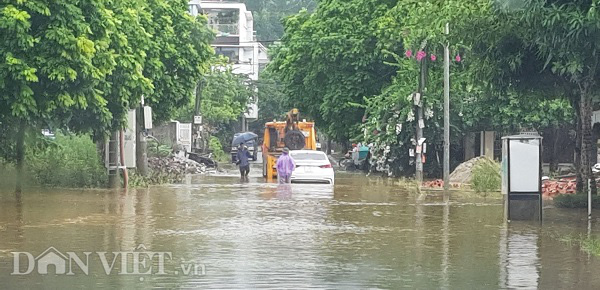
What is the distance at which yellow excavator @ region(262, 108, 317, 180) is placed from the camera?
121 ft

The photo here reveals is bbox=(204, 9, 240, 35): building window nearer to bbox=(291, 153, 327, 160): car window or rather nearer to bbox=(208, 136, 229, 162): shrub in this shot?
bbox=(208, 136, 229, 162): shrub

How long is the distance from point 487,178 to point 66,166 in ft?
41.8

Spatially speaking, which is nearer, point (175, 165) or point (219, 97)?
point (175, 165)

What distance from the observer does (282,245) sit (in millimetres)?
14062

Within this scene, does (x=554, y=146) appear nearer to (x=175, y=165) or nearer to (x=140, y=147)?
(x=175, y=165)

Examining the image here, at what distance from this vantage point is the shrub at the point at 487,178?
2673 centimetres

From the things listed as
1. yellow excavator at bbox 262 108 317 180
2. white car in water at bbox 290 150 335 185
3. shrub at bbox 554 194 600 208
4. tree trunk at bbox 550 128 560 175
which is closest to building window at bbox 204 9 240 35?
yellow excavator at bbox 262 108 317 180

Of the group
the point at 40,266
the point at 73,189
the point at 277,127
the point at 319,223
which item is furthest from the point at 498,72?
the point at 277,127

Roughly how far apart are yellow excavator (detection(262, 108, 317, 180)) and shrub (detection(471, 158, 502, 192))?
10456mm

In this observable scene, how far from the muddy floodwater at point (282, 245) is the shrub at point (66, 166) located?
13.4 ft

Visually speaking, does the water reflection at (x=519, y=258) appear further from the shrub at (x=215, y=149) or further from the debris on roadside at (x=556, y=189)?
the shrub at (x=215, y=149)

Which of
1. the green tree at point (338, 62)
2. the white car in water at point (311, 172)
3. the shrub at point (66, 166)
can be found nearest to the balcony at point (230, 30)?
the green tree at point (338, 62)

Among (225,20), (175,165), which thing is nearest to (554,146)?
(175,165)

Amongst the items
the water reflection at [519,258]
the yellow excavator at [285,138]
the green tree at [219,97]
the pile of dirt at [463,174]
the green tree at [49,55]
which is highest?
the green tree at [219,97]
